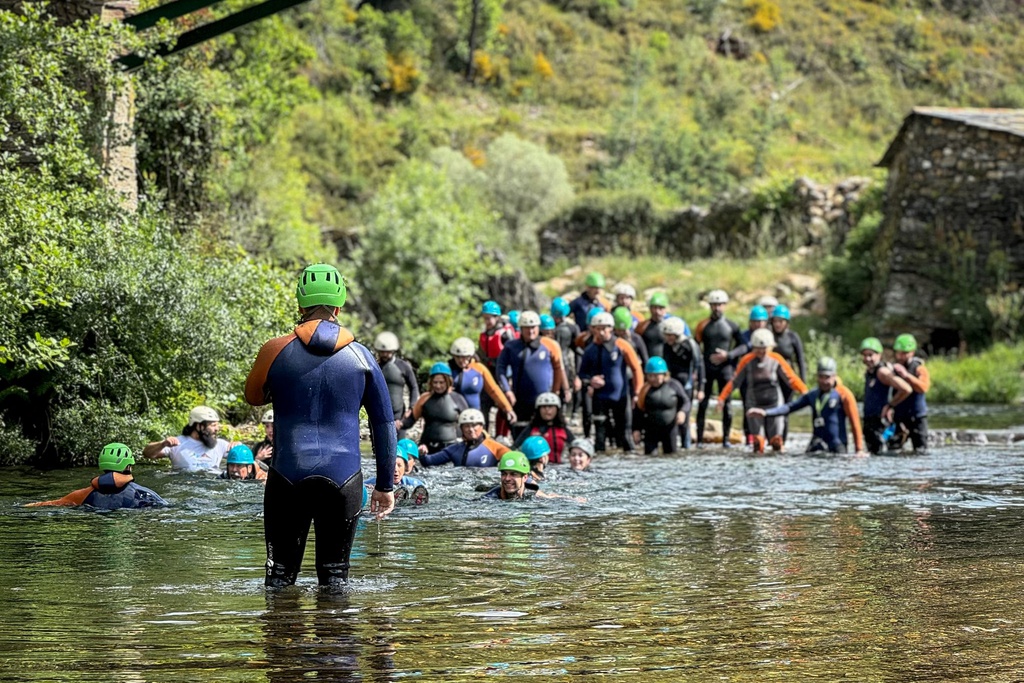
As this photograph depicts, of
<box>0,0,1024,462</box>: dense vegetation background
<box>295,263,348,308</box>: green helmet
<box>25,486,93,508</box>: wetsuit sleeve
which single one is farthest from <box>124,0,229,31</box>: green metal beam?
<box>295,263,348,308</box>: green helmet

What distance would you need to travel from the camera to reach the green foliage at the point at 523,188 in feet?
147

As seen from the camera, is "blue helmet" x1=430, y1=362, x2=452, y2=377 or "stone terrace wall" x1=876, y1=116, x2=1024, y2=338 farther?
"stone terrace wall" x1=876, y1=116, x2=1024, y2=338

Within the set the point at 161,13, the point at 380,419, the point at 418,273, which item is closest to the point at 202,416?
the point at 161,13

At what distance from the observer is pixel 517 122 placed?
57.6 metres

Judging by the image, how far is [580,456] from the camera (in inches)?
595

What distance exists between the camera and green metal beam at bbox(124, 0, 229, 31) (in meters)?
17.4

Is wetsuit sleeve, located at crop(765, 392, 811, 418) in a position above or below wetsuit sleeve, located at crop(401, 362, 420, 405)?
below

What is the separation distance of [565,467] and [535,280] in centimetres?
2463

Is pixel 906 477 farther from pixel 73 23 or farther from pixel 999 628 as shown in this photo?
pixel 73 23

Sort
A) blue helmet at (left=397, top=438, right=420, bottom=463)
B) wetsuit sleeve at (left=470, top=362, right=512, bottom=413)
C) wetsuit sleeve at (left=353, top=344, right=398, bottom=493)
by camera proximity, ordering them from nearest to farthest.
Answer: wetsuit sleeve at (left=353, top=344, right=398, bottom=493) → blue helmet at (left=397, top=438, right=420, bottom=463) → wetsuit sleeve at (left=470, top=362, right=512, bottom=413)

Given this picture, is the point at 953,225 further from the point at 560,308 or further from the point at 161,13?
the point at 161,13

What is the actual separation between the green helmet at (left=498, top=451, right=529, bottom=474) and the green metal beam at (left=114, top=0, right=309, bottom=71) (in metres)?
6.66

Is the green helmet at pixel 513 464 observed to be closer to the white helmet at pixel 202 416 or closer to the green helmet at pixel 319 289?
the white helmet at pixel 202 416

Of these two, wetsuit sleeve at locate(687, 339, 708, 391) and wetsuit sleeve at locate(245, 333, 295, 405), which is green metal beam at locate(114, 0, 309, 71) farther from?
wetsuit sleeve at locate(245, 333, 295, 405)
